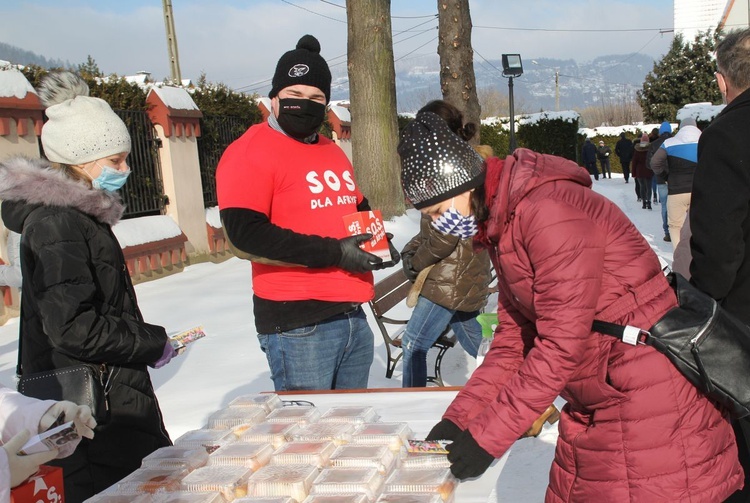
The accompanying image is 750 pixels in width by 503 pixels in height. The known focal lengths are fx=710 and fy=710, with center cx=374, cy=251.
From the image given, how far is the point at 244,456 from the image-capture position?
6.73ft

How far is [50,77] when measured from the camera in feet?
8.43

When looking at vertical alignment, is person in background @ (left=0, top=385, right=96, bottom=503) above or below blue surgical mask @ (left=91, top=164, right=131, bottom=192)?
below

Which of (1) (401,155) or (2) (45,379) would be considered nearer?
(1) (401,155)

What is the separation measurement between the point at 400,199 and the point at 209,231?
3.53 metres

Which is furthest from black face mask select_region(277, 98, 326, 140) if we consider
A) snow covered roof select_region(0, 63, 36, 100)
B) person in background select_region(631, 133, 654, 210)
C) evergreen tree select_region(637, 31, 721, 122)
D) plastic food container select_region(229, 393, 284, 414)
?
evergreen tree select_region(637, 31, 721, 122)

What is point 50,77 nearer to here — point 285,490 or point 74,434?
point 74,434

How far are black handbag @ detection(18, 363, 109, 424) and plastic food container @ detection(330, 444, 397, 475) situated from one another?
84cm

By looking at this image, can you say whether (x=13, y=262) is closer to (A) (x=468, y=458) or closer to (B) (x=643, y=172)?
(A) (x=468, y=458)

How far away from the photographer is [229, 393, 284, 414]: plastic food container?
2520 mm

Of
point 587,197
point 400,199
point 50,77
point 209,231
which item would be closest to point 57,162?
point 50,77

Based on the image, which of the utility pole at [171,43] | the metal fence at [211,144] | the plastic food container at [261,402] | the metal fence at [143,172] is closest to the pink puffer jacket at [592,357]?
the plastic food container at [261,402]

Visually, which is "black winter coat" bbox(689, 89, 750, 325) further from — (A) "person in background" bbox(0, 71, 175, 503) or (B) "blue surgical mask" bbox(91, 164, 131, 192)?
(B) "blue surgical mask" bbox(91, 164, 131, 192)

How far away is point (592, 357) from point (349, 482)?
2.31 feet

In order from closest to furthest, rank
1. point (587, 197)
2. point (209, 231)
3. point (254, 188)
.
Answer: point (587, 197) < point (254, 188) < point (209, 231)
